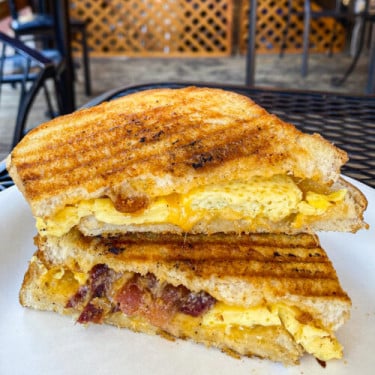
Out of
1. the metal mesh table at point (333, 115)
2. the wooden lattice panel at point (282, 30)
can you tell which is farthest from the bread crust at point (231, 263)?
the wooden lattice panel at point (282, 30)

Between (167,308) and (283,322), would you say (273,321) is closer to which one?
(283,322)

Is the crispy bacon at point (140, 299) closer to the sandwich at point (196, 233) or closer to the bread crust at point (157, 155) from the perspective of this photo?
the sandwich at point (196, 233)

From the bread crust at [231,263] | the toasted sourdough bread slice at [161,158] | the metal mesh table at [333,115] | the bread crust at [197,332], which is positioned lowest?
the bread crust at [197,332]

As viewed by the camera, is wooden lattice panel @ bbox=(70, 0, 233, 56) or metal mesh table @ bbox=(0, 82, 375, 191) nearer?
metal mesh table @ bbox=(0, 82, 375, 191)

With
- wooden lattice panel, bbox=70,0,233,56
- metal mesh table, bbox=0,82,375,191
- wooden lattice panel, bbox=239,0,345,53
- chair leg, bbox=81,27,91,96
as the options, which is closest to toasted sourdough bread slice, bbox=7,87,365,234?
metal mesh table, bbox=0,82,375,191

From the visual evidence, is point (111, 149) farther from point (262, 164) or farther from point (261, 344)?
point (261, 344)

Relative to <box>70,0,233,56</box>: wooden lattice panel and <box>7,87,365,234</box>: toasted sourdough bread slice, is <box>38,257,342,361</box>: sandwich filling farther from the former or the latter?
<box>70,0,233,56</box>: wooden lattice panel

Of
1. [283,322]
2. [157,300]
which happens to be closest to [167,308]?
[157,300]
